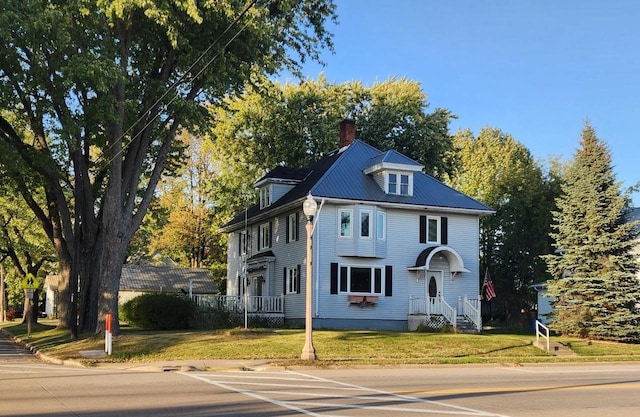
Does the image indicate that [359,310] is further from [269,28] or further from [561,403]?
[561,403]

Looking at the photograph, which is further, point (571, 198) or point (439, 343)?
point (571, 198)

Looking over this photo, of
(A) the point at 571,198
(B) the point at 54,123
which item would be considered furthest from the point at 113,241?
(A) the point at 571,198

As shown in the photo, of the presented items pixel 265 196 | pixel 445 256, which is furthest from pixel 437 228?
pixel 265 196

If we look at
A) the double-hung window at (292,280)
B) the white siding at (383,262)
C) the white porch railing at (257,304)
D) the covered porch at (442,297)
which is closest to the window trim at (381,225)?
the white siding at (383,262)

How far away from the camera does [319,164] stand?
139 feet

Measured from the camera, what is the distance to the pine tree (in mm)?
32969

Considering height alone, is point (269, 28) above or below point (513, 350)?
above

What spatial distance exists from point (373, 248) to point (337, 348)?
39.8ft

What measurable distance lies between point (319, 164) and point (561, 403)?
3007 centimetres

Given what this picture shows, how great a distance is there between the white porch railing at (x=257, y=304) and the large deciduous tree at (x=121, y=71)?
7204 mm

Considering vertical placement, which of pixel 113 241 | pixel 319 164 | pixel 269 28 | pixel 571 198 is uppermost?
pixel 269 28

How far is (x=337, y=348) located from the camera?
957 inches

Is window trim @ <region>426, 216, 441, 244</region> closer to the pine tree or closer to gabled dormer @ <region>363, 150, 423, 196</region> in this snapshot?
gabled dormer @ <region>363, 150, 423, 196</region>

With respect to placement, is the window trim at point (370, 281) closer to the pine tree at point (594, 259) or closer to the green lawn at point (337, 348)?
the green lawn at point (337, 348)
